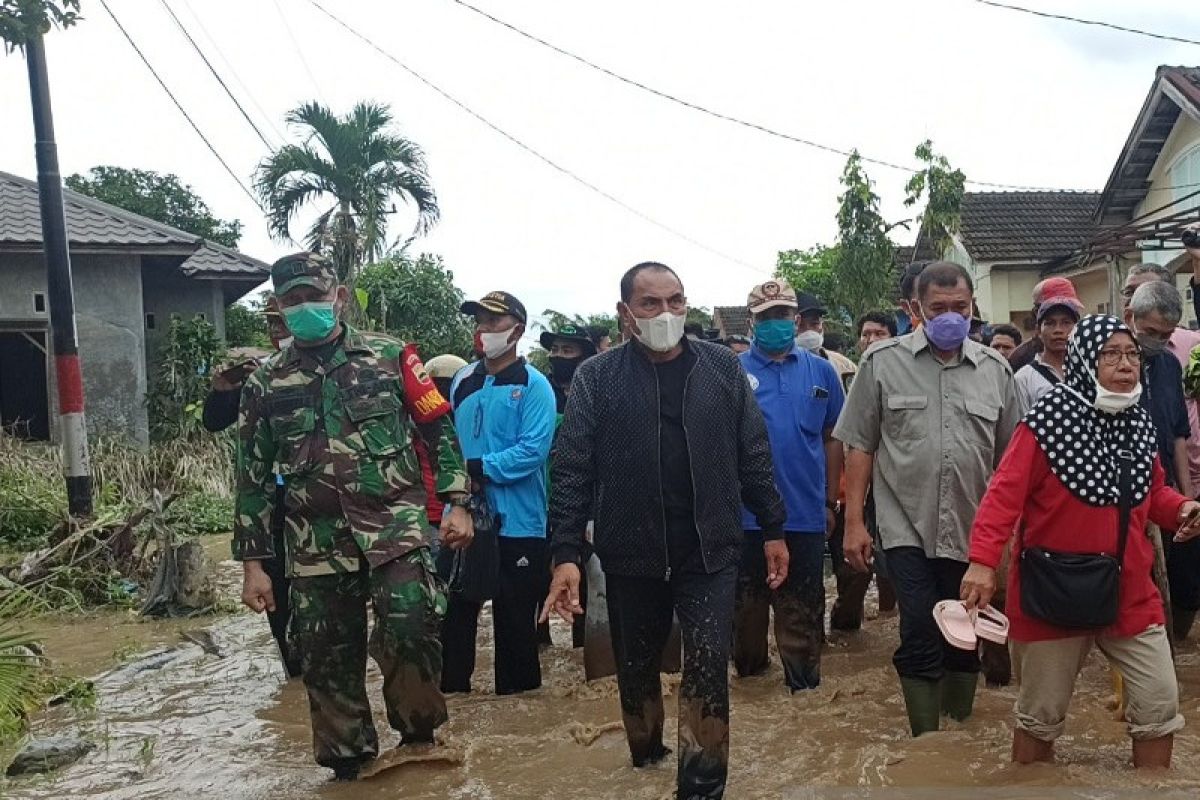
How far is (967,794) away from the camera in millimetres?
3449

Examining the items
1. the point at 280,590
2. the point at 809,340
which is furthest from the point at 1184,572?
the point at 280,590

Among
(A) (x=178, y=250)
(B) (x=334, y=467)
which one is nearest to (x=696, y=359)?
(B) (x=334, y=467)

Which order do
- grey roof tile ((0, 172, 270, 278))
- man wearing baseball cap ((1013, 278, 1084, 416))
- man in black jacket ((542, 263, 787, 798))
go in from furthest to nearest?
grey roof tile ((0, 172, 270, 278)) → man wearing baseball cap ((1013, 278, 1084, 416)) → man in black jacket ((542, 263, 787, 798))

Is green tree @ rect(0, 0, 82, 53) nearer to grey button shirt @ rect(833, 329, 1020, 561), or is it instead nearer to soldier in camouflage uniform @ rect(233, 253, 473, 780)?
soldier in camouflage uniform @ rect(233, 253, 473, 780)

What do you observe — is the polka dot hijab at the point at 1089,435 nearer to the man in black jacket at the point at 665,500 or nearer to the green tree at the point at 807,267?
the man in black jacket at the point at 665,500

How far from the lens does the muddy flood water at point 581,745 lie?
13.7 ft

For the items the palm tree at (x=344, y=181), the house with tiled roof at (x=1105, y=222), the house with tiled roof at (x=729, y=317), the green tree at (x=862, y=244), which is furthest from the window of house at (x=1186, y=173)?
the house with tiled roof at (x=729, y=317)

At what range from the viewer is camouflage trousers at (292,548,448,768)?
4371 mm

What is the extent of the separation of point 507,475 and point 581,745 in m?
1.36

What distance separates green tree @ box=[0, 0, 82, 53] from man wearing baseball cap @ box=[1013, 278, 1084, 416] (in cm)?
502

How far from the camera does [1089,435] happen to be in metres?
3.86

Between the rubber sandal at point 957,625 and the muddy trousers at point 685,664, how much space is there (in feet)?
2.38

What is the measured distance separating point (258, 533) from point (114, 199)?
33.7 m

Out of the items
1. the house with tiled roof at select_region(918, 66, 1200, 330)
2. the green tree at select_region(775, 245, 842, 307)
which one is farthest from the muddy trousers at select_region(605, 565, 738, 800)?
the green tree at select_region(775, 245, 842, 307)
